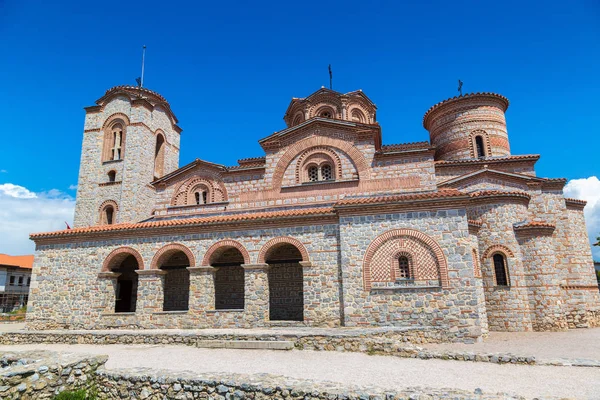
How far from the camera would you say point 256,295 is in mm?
12219

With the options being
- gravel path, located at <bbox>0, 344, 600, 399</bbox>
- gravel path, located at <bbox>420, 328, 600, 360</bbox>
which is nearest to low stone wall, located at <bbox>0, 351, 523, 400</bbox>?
gravel path, located at <bbox>0, 344, 600, 399</bbox>

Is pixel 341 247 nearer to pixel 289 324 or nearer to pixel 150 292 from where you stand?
pixel 289 324

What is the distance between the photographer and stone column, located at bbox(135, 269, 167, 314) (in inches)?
514

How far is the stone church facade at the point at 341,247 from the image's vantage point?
35.7 feet

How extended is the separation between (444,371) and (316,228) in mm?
6052

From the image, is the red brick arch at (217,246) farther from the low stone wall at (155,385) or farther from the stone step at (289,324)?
the low stone wall at (155,385)

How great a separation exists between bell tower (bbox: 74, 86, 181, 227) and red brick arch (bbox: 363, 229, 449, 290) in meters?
13.9

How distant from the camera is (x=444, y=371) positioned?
6.84 meters

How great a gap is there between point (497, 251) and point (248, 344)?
9.25m

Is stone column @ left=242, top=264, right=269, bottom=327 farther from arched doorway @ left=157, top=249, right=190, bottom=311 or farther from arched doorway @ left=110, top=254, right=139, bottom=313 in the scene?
arched doorway @ left=110, top=254, right=139, bottom=313

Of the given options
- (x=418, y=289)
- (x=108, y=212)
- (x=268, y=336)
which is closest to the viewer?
(x=268, y=336)

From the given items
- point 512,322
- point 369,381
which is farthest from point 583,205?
point 369,381

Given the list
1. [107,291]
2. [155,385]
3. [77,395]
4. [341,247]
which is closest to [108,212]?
[107,291]

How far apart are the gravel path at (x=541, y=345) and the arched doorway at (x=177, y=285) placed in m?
9.54
